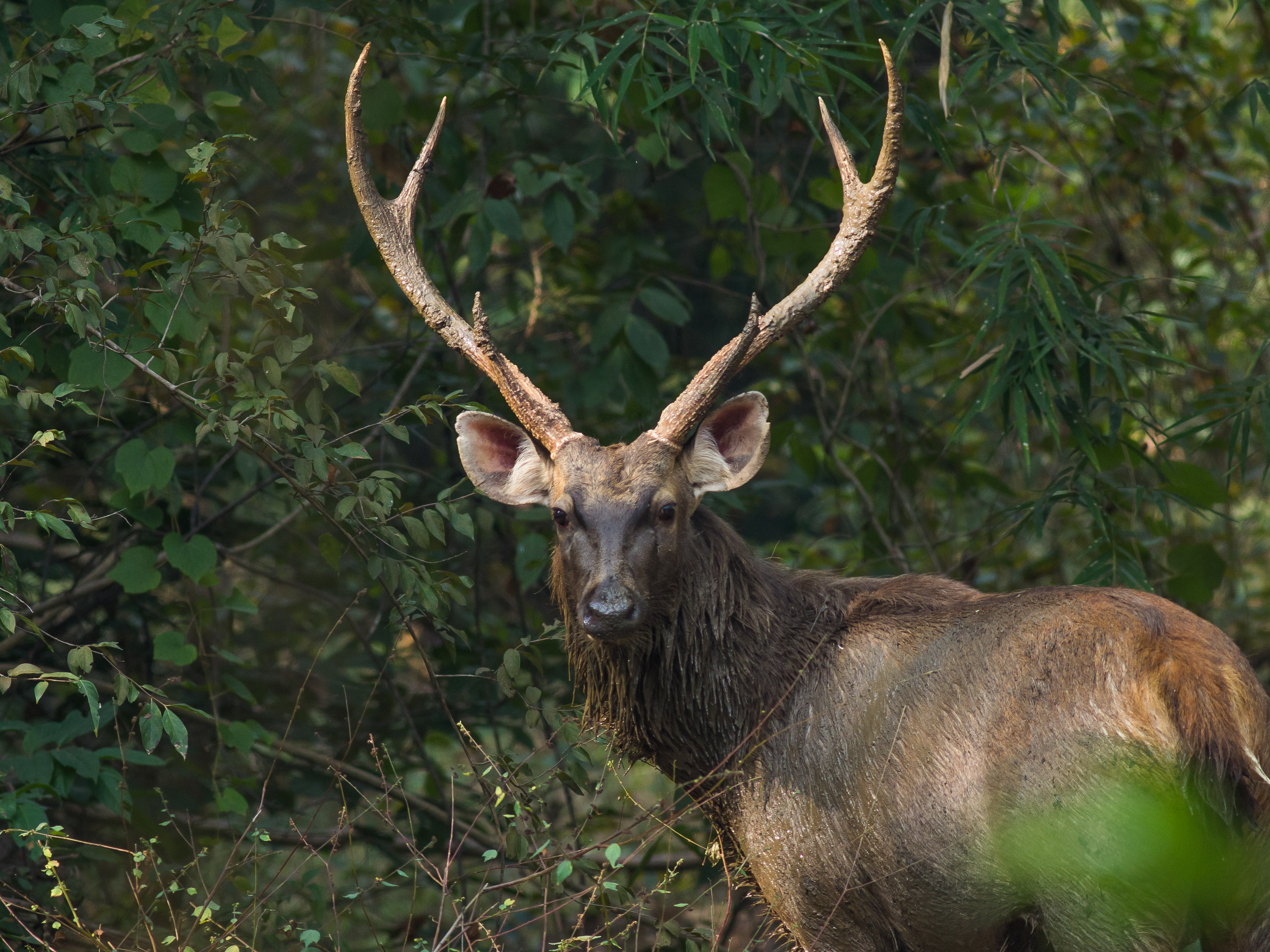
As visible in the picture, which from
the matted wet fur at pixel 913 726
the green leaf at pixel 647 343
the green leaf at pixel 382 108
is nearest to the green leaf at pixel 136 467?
the matted wet fur at pixel 913 726

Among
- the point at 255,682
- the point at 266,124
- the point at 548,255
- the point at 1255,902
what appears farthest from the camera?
the point at 266,124

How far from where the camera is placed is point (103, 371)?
12.7ft

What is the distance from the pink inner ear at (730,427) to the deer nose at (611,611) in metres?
0.80

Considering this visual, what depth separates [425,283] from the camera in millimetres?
4426

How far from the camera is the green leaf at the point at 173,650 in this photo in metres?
4.26

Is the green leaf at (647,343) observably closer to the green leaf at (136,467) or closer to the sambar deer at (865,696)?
the sambar deer at (865,696)

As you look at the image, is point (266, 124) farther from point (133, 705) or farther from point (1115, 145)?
point (1115, 145)

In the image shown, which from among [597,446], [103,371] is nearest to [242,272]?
[103,371]

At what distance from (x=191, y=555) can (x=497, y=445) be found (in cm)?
120

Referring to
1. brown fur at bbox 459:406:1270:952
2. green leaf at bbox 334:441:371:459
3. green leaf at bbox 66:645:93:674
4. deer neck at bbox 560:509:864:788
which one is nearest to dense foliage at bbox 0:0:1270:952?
green leaf at bbox 66:645:93:674

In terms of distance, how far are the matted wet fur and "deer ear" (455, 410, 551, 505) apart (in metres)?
0.33

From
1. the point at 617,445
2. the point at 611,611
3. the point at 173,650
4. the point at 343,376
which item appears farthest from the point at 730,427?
the point at 173,650

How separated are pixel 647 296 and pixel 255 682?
2.75 metres

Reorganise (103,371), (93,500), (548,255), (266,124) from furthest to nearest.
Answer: (266,124) → (548,255) → (93,500) → (103,371)
